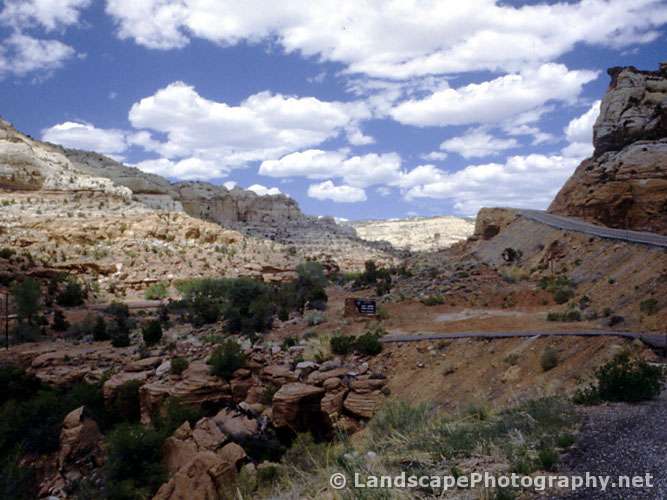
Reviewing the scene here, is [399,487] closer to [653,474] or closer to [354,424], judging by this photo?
[653,474]

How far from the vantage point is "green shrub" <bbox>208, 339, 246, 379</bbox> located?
1388 centimetres

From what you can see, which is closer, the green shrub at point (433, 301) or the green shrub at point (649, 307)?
the green shrub at point (649, 307)

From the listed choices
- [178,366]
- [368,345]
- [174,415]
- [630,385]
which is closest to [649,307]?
[368,345]

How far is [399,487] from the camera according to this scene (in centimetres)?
464

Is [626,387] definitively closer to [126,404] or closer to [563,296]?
[126,404]

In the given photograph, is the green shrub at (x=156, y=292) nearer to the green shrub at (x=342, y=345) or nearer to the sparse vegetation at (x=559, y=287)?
the green shrub at (x=342, y=345)

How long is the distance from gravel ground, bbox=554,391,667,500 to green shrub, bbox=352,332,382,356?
8.31 meters

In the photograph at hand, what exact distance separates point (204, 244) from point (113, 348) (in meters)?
25.2

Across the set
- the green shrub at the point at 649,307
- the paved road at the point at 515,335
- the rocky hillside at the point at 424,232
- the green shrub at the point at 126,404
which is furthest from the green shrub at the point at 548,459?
the rocky hillside at the point at 424,232

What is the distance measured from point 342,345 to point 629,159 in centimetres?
2204

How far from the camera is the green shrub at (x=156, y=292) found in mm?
32156

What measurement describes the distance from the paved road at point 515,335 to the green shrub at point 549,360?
1.25 m

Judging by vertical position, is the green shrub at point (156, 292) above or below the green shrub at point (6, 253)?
below

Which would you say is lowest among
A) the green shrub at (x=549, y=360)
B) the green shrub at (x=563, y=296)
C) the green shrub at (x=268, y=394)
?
the green shrub at (x=268, y=394)
